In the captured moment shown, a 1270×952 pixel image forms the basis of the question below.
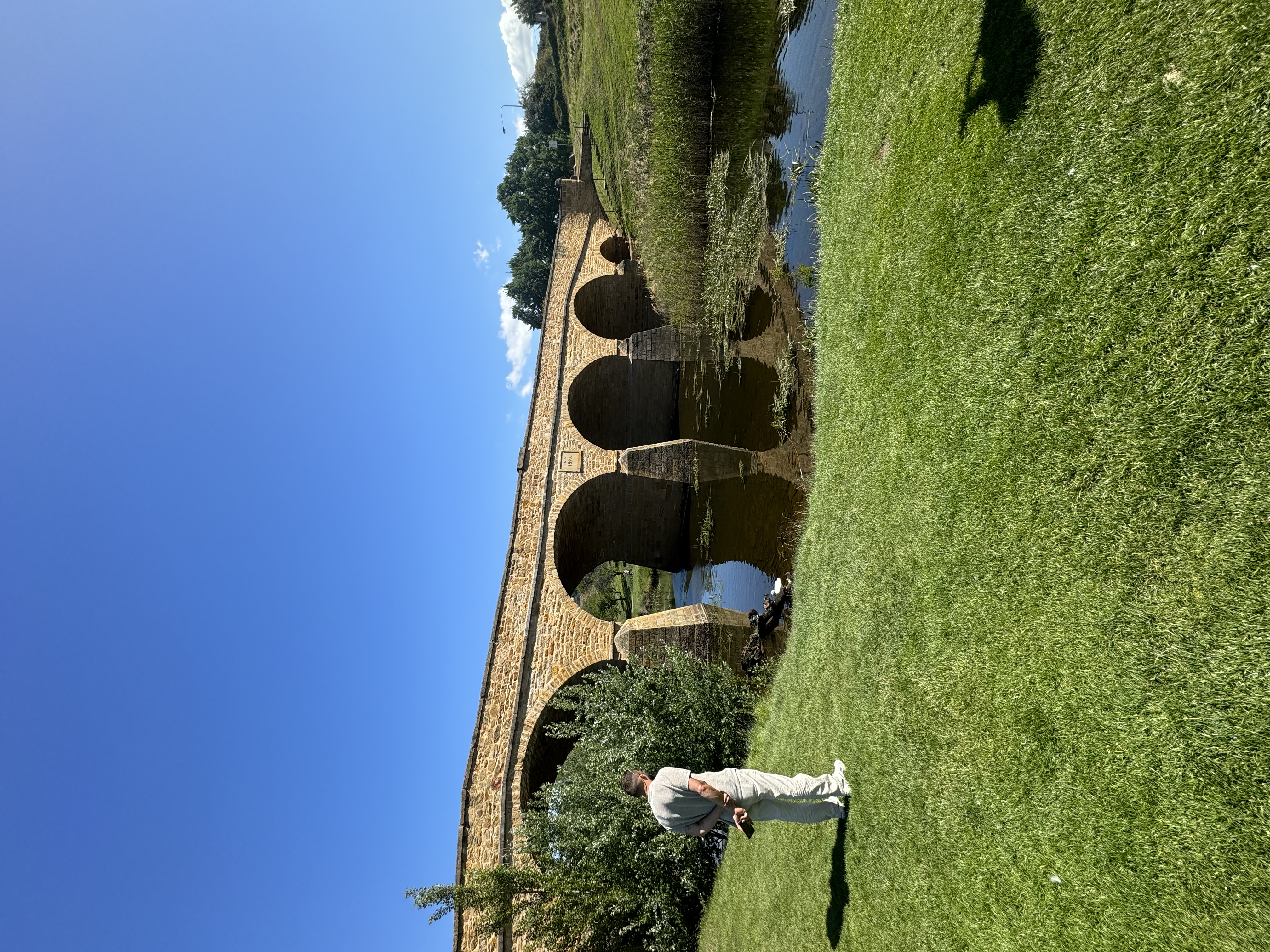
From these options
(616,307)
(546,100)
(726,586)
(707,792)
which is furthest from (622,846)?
(546,100)

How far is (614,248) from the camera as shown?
1681cm

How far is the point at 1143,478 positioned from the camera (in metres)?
2.45

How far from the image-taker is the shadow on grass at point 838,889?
4.23 metres

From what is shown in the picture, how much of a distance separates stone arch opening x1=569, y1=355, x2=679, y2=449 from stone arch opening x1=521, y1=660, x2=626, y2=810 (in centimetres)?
507

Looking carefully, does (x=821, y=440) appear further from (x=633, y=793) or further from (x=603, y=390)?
(x=603, y=390)

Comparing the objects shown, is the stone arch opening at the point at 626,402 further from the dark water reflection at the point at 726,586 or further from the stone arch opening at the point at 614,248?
the stone arch opening at the point at 614,248

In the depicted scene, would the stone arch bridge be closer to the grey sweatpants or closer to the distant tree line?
the grey sweatpants

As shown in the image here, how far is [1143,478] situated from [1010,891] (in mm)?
1799

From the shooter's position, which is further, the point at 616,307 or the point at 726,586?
the point at 616,307

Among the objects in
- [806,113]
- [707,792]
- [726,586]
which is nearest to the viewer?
[707,792]

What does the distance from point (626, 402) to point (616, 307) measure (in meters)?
3.11

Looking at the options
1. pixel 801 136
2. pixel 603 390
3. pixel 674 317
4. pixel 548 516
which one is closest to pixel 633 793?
pixel 548 516

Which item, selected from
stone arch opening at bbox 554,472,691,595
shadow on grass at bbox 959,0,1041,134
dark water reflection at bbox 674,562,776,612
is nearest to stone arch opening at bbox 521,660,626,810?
stone arch opening at bbox 554,472,691,595

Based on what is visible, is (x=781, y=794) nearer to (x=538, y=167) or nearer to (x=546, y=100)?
(x=538, y=167)
